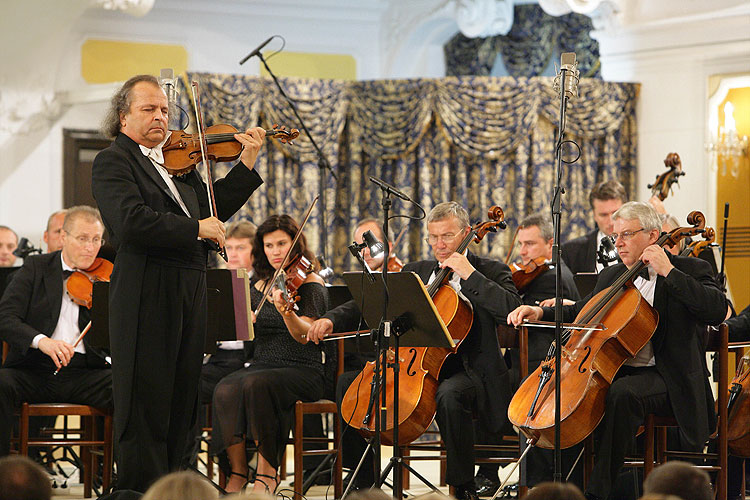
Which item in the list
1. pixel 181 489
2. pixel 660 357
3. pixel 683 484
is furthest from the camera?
pixel 660 357

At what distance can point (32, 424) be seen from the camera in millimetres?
5508

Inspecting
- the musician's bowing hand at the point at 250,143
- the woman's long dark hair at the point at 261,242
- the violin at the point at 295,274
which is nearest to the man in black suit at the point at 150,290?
the musician's bowing hand at the point at 250,143

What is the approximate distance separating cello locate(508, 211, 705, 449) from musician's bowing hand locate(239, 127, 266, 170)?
1176mm

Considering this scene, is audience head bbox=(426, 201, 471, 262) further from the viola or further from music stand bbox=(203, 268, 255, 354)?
the viola

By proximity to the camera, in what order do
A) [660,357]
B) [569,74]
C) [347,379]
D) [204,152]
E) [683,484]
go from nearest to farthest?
[683,484]
[204,152]
[569,74]
[660,357]
[347,379]

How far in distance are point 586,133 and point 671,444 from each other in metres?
3.53

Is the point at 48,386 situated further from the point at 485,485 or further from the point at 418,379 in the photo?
the point at 485,485

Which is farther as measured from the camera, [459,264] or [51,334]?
[51,334]

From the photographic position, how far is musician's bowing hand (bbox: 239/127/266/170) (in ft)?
10.7

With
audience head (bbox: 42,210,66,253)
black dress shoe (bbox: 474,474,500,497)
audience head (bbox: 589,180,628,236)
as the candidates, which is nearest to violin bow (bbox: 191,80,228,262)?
black dress shoe (bbox: 474,474,500,497)

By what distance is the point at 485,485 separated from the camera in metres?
4.78

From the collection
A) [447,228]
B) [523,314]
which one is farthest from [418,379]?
[447,228]

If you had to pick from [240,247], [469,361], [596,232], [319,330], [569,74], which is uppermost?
[569,74]

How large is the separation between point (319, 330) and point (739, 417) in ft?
5.79
